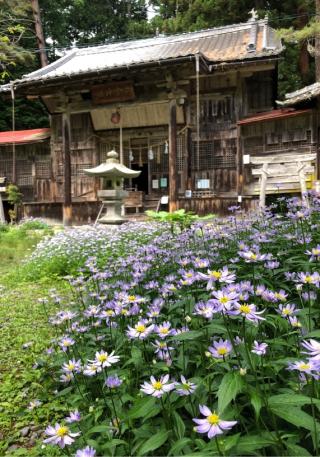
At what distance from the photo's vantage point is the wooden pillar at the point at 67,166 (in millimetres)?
13336

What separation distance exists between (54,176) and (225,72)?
746 centimetres

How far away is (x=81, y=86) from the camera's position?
13008mm

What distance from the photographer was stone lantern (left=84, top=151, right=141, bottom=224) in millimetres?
9906

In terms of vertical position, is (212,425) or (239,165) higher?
(239,165)

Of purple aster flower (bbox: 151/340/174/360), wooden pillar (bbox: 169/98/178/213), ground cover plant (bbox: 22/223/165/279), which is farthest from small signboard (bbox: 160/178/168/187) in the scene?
purple aster flower (bbox: 151/340/174/360)

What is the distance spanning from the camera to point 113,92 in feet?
42.9

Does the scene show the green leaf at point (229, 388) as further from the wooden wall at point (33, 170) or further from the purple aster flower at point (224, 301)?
the wooden wall at point (33, 170)

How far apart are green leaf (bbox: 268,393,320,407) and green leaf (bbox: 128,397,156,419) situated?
0.49 metres

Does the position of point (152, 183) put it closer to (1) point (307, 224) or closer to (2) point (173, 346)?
(1) point (307, 224)

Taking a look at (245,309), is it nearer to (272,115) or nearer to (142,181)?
(272,115)

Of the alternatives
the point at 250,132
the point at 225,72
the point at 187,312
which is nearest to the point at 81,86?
the point at 225,72

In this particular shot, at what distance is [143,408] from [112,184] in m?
9.05

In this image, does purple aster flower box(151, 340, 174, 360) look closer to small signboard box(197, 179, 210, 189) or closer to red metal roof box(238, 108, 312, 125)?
red metal roof box(238, 108, 312, 125)

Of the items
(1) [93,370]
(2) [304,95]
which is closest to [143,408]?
(1) [93,370]
